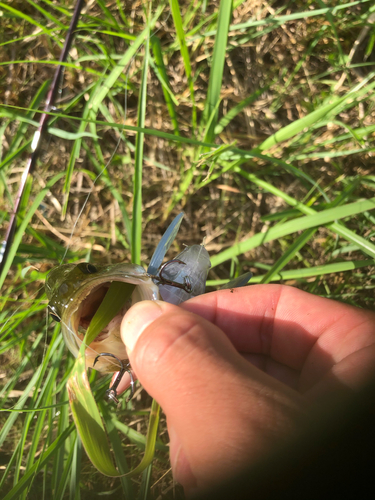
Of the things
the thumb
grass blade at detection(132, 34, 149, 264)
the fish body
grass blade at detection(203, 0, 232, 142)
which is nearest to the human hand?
the thumb

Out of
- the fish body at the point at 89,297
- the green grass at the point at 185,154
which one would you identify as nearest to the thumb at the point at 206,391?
the fish body at the point at 89,297

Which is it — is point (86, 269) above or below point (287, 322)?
above

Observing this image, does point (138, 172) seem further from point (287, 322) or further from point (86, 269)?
point (287, 322)

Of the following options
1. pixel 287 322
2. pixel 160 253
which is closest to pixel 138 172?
pixel 160 253

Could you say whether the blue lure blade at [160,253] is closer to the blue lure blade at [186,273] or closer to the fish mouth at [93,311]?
the blue lure blade at [186,273]

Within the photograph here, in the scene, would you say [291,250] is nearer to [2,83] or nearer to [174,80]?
[174,80]

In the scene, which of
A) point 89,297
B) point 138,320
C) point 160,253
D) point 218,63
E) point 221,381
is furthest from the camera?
point 218,63

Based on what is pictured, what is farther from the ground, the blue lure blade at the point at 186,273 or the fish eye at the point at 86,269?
the fish eye at the point at 86,269
